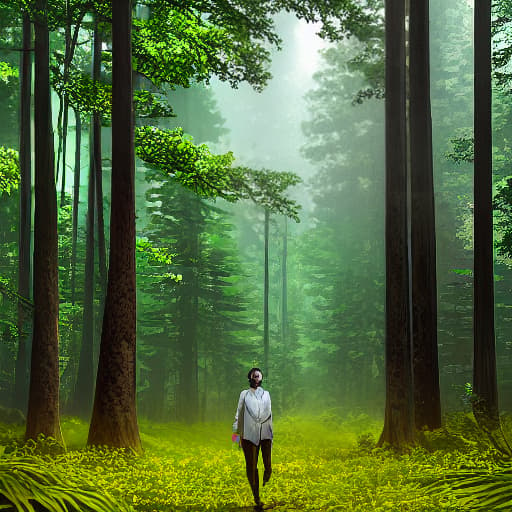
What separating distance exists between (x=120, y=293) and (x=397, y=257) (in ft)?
17.6

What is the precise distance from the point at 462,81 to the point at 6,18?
935 inches

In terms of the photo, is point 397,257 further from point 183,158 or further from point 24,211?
point 24,211

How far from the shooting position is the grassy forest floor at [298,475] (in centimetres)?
830

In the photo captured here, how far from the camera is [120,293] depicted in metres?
12.1

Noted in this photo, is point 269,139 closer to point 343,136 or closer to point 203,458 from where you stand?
point 343,136

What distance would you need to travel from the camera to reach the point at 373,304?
35.5 m

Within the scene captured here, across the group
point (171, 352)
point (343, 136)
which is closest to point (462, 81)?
point (343, 136)

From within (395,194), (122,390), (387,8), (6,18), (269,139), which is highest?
(269,139)

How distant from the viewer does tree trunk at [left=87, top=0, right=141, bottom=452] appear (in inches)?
467

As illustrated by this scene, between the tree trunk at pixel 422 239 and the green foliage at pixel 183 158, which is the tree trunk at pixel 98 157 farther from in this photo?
the tree trunk at pixel 422 239

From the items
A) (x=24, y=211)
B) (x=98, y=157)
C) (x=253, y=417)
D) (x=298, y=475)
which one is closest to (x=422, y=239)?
(x=298, y=475)

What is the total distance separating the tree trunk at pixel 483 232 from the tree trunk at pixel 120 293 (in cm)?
663

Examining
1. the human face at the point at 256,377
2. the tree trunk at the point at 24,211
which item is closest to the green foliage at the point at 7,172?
the tree trunk at the point at 24,211

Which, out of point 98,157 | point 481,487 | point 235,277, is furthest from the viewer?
point 235,277
